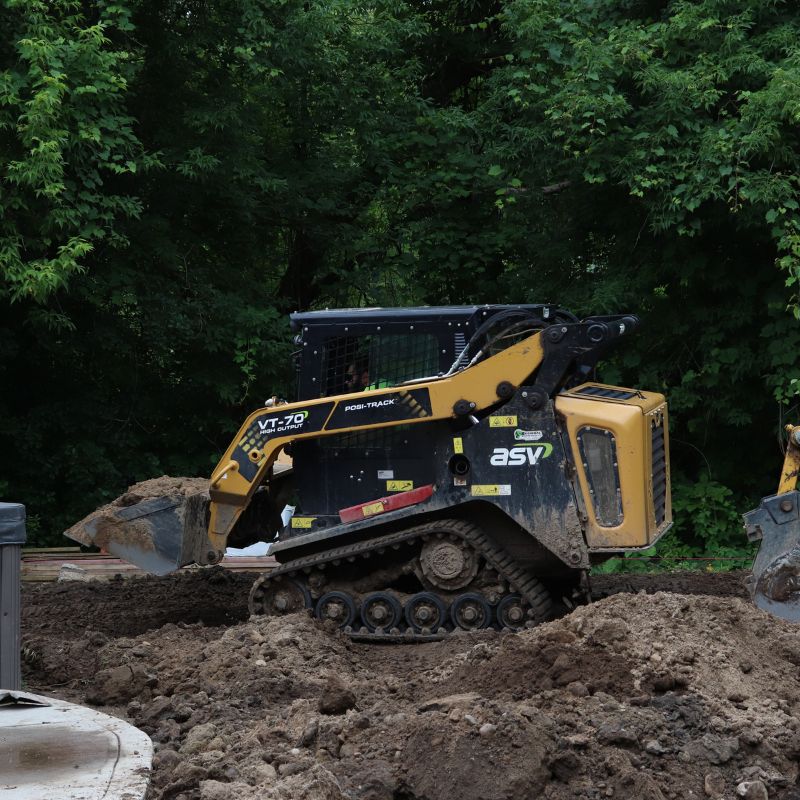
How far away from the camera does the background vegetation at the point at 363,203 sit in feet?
38.5

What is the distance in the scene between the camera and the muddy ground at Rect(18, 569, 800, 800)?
504 centimetres

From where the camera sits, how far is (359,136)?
50.6 feet

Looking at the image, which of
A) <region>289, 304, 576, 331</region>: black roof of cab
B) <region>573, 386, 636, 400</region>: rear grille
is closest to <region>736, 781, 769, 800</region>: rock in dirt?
<region>573, 386, 636, 400</region>: rear grille

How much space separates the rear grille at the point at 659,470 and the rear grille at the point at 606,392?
0.28m

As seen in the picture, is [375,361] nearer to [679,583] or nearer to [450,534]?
[450,534]

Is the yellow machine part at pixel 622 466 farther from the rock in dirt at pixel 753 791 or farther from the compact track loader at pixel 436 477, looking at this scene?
the rock in dirt at pixel 753 791

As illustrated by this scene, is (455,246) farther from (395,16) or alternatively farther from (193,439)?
(193,439)

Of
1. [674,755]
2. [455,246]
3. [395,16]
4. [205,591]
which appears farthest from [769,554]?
[395,16]

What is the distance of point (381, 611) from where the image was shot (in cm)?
871

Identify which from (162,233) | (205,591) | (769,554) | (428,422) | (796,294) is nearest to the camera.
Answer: (769,554)

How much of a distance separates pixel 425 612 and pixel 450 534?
60cm

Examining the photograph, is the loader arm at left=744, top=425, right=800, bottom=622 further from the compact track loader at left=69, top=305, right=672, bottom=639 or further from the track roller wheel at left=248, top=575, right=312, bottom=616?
the track roller wheel at left=248, top=575, right=312, bottom=616

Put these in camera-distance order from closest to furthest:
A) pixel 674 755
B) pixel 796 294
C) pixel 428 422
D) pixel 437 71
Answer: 1. pixel 674 755
2. pixel 428 422
3. pixel 796 294
4. pixel 437 71

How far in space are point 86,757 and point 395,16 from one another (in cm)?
1332
